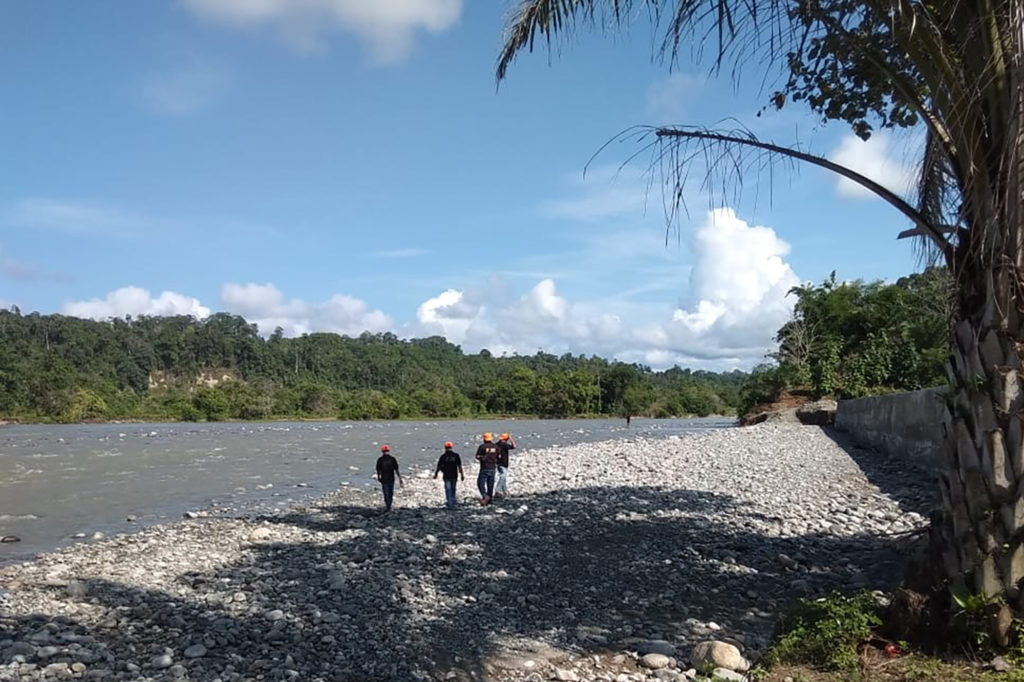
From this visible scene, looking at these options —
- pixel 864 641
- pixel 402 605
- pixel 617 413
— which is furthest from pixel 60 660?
pixel 617 413

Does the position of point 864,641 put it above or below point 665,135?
below

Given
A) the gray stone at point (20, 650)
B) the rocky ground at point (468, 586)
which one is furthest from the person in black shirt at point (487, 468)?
the gray stone at point (20, 650)

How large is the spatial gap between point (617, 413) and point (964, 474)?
431ft

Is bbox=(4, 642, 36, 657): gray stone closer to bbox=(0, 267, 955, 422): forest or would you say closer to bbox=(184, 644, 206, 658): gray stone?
bbox=(184, 644, 206, 658): gray stone

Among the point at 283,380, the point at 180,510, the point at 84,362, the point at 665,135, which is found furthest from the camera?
the point at 283,380

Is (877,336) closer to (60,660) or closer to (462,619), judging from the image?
(462,619)

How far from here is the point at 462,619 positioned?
866 centimetres

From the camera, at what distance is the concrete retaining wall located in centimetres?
1834

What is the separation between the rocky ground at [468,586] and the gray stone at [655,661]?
0.06ft

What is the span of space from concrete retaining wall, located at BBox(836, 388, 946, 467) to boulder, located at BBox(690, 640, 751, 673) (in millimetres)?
9069

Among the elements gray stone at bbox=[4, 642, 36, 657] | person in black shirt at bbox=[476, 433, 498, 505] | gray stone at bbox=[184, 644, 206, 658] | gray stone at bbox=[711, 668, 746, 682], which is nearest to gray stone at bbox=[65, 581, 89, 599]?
gray stone at bbox=[4, 642, 36, 657]

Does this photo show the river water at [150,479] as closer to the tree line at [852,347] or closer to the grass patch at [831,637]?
the grass patch at [831,637]

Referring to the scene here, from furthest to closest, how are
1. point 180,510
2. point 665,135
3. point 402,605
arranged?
point 180,510, point 402,605, point 665,135

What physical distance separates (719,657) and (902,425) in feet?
58.5
